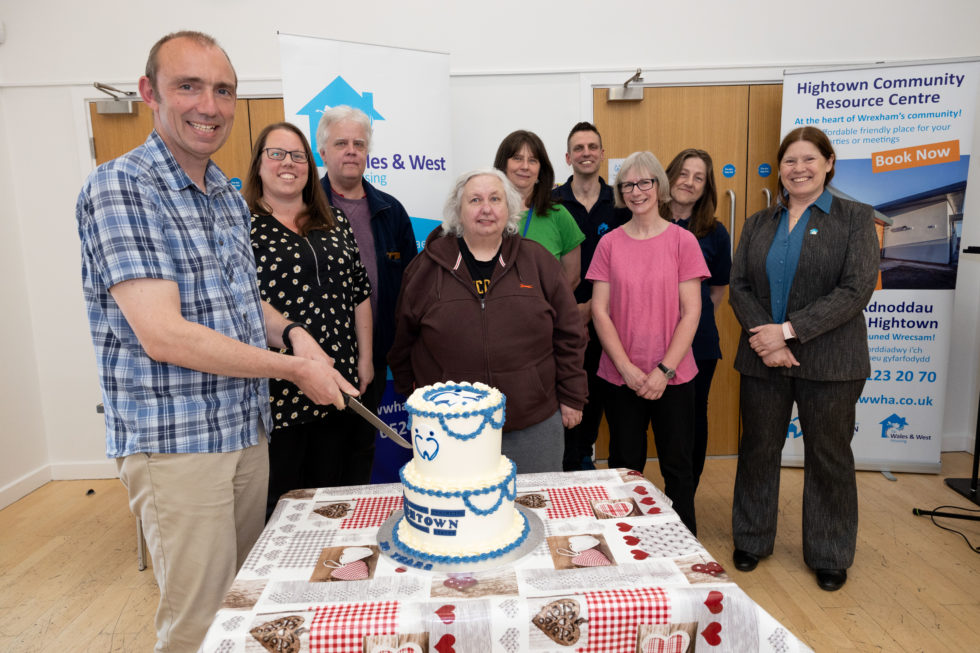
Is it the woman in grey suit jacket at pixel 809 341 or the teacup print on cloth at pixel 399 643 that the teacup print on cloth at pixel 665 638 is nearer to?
the teacup print on cloth at pixel 399 643

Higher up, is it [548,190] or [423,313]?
[548,190]

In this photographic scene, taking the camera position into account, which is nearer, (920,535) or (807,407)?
(807,407)

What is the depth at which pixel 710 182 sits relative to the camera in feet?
9.44

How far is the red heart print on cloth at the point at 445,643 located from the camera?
1002 millimetres

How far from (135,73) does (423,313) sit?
2915 millimetres

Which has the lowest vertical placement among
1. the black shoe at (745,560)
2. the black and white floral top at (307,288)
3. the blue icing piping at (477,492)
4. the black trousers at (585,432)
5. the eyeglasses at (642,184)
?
the black shoe at (745,560)

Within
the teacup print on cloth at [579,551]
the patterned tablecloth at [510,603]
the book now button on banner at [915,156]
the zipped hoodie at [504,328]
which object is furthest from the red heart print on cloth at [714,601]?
the book now button on banner at [915,156]

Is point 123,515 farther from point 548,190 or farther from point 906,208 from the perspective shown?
point 906,208

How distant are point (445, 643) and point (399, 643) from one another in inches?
3.0

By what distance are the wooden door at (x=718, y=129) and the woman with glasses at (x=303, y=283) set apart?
7.45 feet

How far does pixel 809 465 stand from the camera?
97.9 inches

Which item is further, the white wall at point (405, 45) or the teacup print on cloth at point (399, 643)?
the white wall at point (405, 45)

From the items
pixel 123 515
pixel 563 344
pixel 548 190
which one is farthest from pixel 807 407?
pixel 123 515

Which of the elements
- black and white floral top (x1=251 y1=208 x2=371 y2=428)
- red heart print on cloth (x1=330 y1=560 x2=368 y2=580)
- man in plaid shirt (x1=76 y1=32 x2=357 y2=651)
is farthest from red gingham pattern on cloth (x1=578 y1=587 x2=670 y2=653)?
black and white floral top (x1=251 y1=208 x2=371 y2=428)
